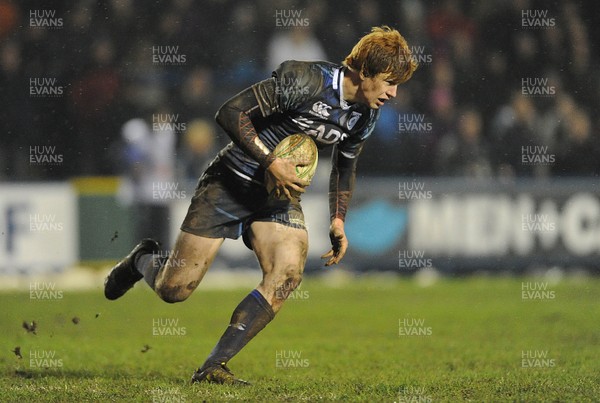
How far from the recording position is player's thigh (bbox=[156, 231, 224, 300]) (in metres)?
7.03

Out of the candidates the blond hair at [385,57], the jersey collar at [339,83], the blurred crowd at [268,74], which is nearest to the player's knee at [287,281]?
the jersey collar at [339,83]

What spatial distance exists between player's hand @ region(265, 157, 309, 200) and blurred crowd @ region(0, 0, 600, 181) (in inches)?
378

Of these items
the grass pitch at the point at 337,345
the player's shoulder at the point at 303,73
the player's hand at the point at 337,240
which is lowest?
the grass pitch at the point at 337,345

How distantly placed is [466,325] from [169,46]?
7.94m

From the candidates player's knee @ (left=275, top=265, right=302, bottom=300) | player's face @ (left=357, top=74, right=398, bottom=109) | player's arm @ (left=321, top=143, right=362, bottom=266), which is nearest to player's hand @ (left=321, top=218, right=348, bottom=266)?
player's arm @ (left=321, top=143, right=362, bottom=266)

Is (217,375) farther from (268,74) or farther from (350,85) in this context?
(268,74)

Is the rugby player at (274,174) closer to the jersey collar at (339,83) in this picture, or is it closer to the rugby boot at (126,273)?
the jersey collar at (339,83)

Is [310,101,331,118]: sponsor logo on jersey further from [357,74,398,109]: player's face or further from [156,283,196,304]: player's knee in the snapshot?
[156,283,196,304]: player's knee

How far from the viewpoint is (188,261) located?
7.05 m

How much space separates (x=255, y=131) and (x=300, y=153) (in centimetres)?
33

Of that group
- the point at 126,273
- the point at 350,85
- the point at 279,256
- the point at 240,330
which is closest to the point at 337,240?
the point at 279,256

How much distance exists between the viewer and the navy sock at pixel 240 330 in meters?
6.63

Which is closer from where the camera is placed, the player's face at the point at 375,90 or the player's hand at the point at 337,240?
the player's face at the point at 375,90

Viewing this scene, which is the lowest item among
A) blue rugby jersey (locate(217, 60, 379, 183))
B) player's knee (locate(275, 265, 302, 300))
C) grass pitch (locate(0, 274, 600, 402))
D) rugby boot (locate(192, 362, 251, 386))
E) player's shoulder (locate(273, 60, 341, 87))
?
grass pitch (locate(0, 274, 600, 402))
